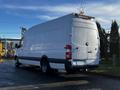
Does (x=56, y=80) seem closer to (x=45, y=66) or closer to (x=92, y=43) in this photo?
(x=92, y=43)

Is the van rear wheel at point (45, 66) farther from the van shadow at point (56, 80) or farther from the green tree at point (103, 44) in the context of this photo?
the green tree at point (103, 44)

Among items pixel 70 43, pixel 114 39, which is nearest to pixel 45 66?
pixel 70 43

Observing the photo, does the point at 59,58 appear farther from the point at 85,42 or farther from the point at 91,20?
the point at 91,20

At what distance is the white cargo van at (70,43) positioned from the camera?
14.9 m

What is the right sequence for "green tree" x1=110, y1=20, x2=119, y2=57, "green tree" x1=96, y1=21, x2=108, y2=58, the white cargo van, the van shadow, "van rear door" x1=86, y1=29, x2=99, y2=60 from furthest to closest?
"green tree" x1=96, y1=21, x2=108, y2=58
"green tree" x1=110, y1=20, x2=119, y2=57
"van rear door" x1=86, y1=29, x2=99, y2=60
the white cargo van
the van shadow

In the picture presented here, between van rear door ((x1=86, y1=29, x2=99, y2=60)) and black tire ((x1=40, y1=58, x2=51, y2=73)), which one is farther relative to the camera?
black tire ((x1=40, y1=58, x2=51, y2=73))

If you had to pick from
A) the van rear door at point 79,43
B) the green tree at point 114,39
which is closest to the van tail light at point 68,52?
the van rear door at point 79,43

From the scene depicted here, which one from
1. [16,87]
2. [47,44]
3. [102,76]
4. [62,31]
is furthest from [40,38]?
[16,87]

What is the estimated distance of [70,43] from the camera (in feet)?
48.9

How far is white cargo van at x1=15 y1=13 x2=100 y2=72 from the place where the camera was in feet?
48.9

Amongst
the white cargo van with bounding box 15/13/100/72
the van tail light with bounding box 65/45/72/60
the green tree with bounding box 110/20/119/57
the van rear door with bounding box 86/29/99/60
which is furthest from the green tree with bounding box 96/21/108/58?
the van tail light with bounding box 65/45/72/60

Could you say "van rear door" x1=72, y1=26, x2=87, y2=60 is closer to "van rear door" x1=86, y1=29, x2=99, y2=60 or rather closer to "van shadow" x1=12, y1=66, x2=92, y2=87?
"van rear door" x1=86, y1=29, x2=99, y2=60

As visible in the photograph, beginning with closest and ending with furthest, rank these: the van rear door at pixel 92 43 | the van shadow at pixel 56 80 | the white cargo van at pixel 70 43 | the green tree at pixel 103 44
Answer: the van shadow at pixel 56 80 → the white cargo van at pixel 70 43 → the van rear door at pixel 92 43 → the green tree at pixel 103 44

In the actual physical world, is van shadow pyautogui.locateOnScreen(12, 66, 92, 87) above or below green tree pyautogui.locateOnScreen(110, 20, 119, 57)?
below
